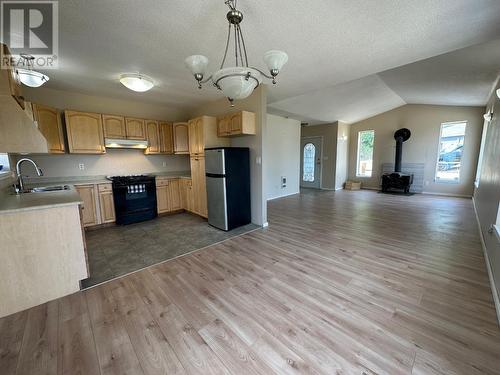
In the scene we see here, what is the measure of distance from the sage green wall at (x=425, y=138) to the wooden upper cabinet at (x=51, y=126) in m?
8.93

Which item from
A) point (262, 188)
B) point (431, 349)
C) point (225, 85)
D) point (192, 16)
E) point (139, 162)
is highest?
point (192, 16)

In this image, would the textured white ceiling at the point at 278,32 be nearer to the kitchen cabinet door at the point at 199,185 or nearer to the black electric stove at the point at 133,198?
the kitchen cabinet door at the point at 199,185

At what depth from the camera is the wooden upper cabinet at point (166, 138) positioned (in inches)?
183

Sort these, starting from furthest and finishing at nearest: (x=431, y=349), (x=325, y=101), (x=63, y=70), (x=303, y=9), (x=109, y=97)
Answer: (x=325, y=101) → (x=109, y=97) → (x=63, y=70) → (x=303, y=9) → (x=431, y=349)

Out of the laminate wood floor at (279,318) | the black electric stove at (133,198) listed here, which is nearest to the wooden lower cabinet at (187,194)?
the black electric stove at (133,198)

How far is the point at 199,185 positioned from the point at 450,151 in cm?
773

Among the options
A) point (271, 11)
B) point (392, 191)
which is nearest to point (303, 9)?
point (271, 11)

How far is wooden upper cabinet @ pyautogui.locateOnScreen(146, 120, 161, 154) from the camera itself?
175 inches

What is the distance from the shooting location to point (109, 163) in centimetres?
430

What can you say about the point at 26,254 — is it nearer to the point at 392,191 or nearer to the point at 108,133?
the point at 108,133

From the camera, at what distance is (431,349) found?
55.0 inches

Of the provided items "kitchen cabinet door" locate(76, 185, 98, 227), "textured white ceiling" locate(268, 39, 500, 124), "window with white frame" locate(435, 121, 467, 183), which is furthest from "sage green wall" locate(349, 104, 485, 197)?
"kitchen cabinet door" locate(76, 185, 98, 227)

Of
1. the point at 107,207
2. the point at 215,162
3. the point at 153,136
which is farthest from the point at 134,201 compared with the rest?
the point at 215,162

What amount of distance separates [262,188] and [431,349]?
2.84 meters
